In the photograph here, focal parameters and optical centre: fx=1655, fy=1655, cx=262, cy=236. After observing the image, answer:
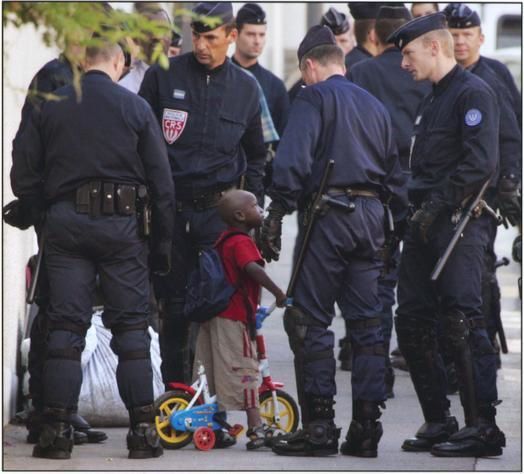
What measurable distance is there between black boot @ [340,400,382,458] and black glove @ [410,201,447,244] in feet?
2.73

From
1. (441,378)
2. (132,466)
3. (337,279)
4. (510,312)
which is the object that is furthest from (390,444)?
(510,312)

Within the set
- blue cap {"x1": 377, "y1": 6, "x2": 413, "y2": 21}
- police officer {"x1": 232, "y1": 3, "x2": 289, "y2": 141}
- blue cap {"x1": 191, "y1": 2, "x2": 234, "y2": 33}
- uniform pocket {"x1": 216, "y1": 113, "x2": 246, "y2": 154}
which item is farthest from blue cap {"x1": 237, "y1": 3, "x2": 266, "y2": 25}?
uniform pocket {"x1": 216, "y1": 113, "x2": 246, "y2": 154}

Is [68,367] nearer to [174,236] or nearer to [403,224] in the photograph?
[174,236]

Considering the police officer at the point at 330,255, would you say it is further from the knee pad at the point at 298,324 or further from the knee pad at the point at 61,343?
the knee pad at the point at 61,343

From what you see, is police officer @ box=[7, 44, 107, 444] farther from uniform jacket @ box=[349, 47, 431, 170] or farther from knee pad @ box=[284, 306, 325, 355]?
uniform jacket @ box=[349, 47, 431, 170]

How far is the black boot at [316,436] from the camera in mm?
7668

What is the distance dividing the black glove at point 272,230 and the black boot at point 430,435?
45.1 inches

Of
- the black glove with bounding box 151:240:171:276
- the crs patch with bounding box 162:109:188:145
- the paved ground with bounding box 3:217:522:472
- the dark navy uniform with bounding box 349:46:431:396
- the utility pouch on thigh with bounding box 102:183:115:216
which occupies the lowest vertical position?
the paved ground with bounding box 3:217:522:472

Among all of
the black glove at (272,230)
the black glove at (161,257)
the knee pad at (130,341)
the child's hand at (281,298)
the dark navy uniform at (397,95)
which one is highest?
the dark navy uniform at (397,95)

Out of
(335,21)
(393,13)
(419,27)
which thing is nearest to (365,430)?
(419,27)

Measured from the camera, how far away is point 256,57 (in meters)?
11.1

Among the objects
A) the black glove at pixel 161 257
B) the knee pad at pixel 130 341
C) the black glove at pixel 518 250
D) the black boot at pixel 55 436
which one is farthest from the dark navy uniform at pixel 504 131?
the black boot at pixel 55 436

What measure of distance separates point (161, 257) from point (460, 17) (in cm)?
272

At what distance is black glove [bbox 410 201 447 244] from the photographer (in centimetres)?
774
